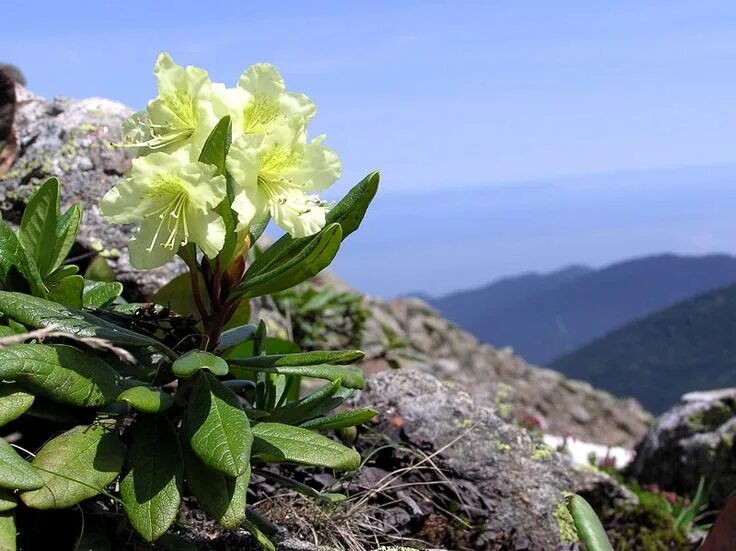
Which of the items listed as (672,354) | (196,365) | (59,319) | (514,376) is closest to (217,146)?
(196,365)

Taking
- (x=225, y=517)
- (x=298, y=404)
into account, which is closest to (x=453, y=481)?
(x=298, y=404)

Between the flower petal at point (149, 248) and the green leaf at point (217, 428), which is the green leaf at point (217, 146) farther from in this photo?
the green leaf at point (217, 428)

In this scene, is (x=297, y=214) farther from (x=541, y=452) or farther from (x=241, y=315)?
(x=541, y=452)

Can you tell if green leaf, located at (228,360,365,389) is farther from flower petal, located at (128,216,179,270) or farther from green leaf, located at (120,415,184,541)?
flower petal, located at (128,216,179,270)

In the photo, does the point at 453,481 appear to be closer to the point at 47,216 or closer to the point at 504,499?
the point at 504,499

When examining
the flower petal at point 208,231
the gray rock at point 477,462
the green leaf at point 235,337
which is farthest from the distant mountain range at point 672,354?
the flower petal at point 208,231

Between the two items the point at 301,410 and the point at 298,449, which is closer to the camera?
the point at 298,449
